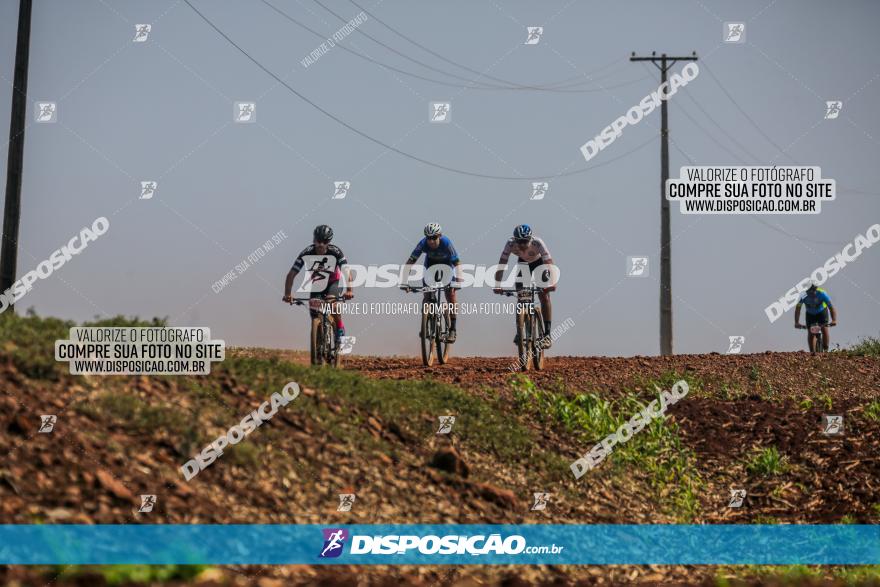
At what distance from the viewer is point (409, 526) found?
983cm

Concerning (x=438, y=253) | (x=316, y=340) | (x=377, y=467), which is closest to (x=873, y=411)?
(x=438, y=253)

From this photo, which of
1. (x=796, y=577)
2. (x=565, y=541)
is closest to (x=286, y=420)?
(x=565, y=541)

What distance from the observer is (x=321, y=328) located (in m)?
16.2

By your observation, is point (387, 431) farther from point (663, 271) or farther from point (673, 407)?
point (663, 271)

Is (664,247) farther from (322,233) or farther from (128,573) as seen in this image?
(128,573)

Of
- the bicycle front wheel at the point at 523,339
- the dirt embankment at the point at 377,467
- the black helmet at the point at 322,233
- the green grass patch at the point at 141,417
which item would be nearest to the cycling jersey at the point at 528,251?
the bicycle front wheel at the point at 523,339

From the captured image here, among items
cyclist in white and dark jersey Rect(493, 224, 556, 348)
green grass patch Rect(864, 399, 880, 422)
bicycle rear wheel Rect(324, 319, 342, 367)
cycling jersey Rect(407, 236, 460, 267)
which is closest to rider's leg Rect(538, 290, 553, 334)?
cyclist in white and dark jersey Rect(493, 224, 556, 348)

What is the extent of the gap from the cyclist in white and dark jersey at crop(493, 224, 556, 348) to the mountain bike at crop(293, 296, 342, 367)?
3.37 meters

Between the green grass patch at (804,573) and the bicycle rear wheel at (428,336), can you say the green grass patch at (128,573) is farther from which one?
the bicycle rear wheel at (428,336)

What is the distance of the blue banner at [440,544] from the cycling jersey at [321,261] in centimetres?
677

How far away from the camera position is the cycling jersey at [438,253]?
18547 millimetres

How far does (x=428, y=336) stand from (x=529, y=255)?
2.63 metres

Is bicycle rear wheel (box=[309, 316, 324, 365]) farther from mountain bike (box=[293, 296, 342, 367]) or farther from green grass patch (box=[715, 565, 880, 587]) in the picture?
green grass patch (box=[715, 565, 880, 587])

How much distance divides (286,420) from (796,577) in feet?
20.0
